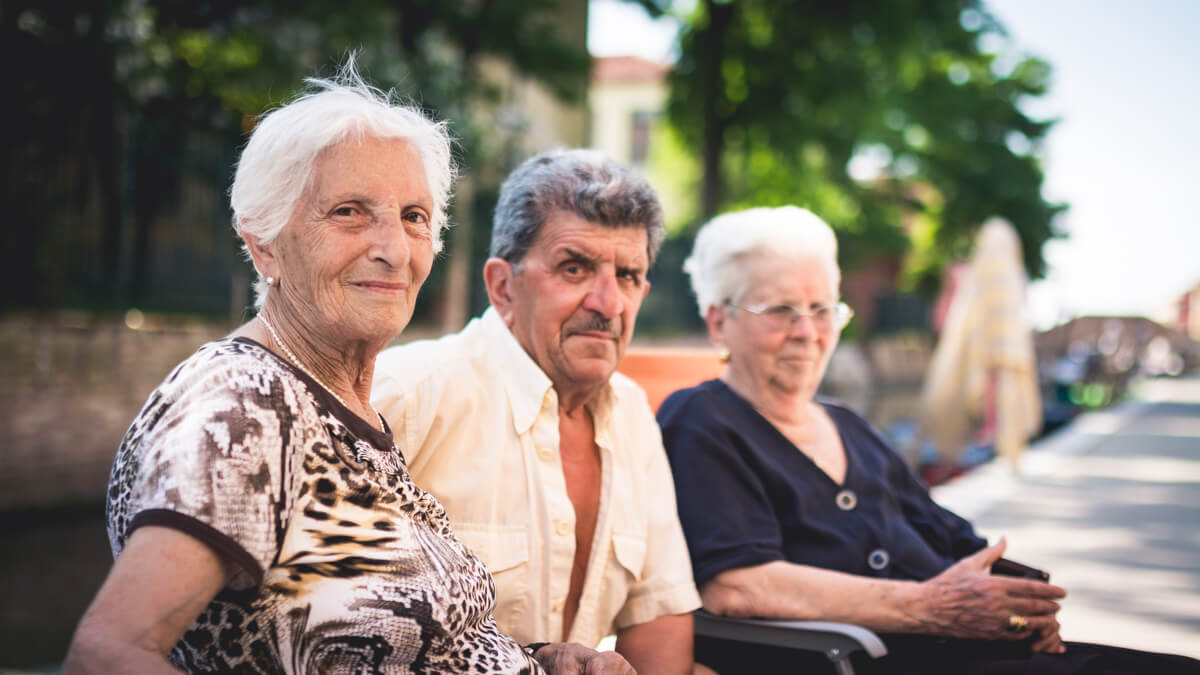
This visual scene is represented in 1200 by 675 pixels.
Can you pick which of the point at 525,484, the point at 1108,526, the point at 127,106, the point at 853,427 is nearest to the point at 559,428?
the point at 525,484

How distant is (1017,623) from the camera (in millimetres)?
2525

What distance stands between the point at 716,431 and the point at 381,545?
4.64 ft

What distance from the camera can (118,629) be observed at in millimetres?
1144

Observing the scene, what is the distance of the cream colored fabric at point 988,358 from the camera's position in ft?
27.9

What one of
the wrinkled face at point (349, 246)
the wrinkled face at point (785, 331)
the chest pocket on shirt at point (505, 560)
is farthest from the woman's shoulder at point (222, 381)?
the wrinkled face at point (785, 331)

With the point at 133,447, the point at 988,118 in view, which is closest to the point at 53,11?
the point at 133,447

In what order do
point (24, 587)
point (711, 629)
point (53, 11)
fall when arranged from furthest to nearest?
point (53, 11) → point (24, 587) → point (711, 629)

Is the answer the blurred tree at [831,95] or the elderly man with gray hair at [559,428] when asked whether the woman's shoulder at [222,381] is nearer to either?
the elderly man with gray hair at [559,428]

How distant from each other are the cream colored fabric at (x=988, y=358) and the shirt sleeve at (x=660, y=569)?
6.86m

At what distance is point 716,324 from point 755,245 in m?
0.30

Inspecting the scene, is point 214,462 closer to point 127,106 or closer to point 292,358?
point 292,358

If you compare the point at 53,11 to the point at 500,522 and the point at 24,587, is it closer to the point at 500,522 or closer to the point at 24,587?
the point at 24,587

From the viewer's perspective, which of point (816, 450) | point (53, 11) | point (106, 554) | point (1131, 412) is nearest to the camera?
point (816, 450)

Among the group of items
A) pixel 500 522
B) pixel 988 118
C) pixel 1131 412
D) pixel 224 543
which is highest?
pixel 988 118
